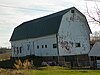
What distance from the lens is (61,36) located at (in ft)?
144

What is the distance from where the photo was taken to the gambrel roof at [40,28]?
43906mm

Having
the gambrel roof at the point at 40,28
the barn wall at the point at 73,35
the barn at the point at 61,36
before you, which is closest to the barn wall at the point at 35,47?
the barn at the point at 61,36

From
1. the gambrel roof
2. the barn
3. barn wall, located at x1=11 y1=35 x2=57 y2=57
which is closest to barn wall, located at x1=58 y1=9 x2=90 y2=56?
the barn

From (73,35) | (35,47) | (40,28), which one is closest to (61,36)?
(73,35)

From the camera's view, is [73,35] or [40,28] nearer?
[73,35]

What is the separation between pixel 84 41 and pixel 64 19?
19.7 feet

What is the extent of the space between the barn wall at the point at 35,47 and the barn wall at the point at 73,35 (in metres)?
1.49

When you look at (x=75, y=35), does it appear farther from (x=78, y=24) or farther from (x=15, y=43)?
(x=15, y=43)

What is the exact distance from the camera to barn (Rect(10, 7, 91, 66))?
144 ft

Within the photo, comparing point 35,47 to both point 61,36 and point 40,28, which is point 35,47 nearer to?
point 40,28

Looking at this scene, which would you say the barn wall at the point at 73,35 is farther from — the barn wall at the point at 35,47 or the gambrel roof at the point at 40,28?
the barn wall at the point at 35,47

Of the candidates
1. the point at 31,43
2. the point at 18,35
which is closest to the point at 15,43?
the point at 18,35

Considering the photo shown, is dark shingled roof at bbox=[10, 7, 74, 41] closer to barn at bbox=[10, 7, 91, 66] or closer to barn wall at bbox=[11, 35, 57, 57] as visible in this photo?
barn at bbox=[10, 7, 91, 66]

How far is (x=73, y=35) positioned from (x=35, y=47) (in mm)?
7836
